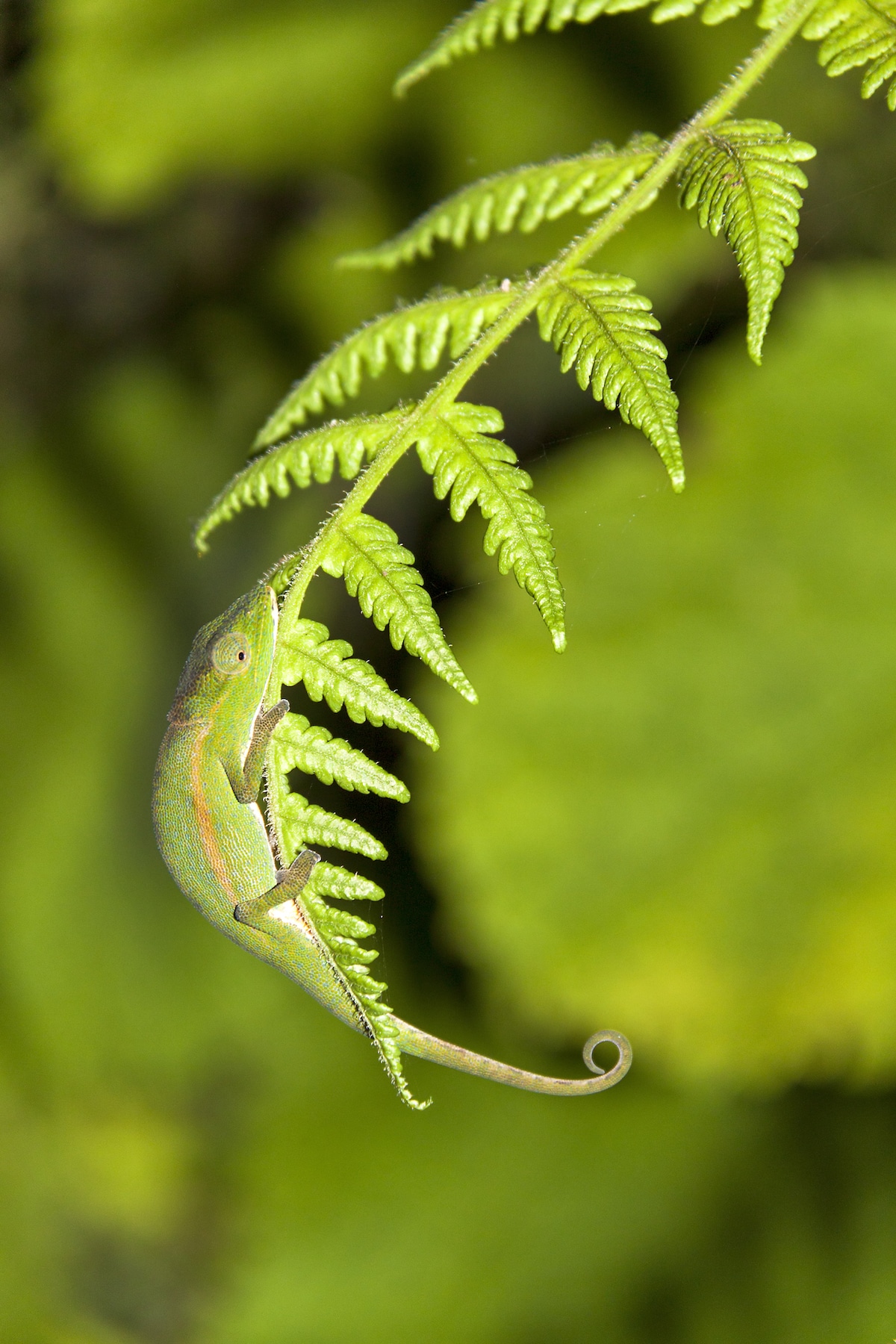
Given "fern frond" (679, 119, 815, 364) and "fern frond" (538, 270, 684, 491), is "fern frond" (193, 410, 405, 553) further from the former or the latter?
"fern frond" (679, 119, 815, 364)

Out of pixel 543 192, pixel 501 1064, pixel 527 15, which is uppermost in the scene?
pixel 527 15

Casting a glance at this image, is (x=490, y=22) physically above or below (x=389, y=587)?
above

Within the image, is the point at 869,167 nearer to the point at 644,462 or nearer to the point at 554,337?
the point at 644,462

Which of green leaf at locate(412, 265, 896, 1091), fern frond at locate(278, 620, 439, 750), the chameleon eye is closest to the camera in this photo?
fern frond at locate(278, 620, 439, 750)

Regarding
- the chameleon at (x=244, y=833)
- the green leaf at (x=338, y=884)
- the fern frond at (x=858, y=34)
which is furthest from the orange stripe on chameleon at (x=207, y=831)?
the fern frond at (x=858, y=34)

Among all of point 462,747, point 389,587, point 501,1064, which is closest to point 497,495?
point 389,587

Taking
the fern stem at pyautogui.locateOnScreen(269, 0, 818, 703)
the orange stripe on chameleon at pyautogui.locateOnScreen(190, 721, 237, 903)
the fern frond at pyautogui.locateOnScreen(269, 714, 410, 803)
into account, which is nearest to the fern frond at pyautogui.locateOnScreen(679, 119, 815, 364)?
the fern stem at pyautogui.locateOnScreen(269, 0, 818, 703)

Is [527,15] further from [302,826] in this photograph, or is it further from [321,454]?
[302,826]
